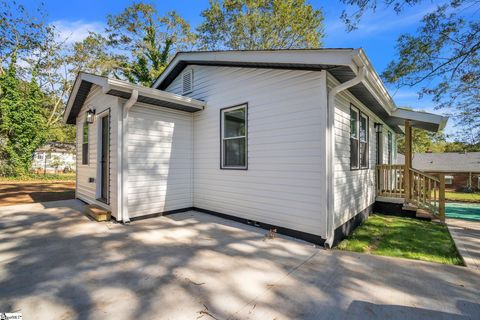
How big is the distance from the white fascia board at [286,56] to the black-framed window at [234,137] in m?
0.98

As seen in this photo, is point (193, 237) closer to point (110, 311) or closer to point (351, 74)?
point (110, 311)

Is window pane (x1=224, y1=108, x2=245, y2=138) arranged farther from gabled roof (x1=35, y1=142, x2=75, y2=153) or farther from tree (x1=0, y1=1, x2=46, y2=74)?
gabled roof (x1=35, y1=142, x2=75, y2=153)

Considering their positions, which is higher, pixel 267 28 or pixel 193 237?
pixel 267 28

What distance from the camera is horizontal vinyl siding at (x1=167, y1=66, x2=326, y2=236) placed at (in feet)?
12.4

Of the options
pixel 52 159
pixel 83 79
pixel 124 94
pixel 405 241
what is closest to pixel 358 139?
pixel 405 241

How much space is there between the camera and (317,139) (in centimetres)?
372

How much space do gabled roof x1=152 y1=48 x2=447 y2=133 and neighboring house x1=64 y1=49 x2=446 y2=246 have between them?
2 cm

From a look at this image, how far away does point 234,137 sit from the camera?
5.13m

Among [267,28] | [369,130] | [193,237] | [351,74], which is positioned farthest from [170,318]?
[267,28]

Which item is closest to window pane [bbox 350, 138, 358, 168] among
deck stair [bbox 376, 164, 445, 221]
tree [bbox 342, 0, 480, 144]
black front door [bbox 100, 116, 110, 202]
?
deck stair [bbox 376, 164, 445, 221]

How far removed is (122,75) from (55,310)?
17.4 m

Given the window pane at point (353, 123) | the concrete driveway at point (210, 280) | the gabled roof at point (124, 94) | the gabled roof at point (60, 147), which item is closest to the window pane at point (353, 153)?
the window pane at point (353, 123)

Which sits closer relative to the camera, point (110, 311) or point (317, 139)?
point (110, 311)

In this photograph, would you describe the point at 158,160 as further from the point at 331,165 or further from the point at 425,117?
the point at 425,117
